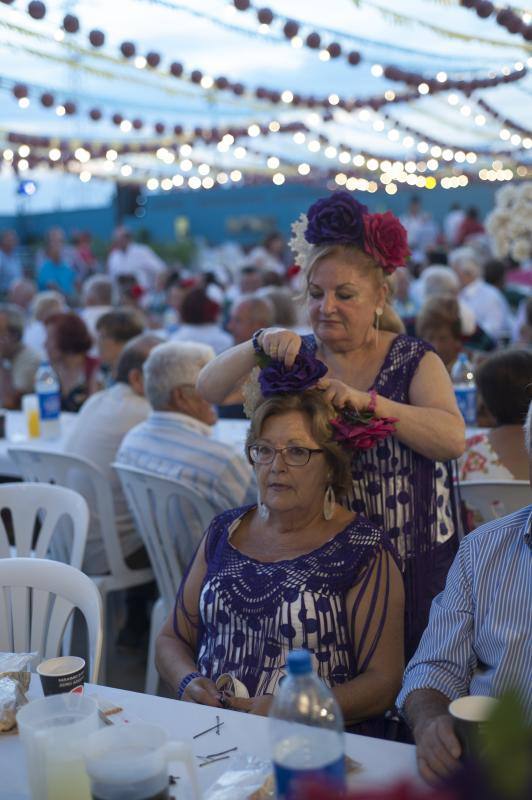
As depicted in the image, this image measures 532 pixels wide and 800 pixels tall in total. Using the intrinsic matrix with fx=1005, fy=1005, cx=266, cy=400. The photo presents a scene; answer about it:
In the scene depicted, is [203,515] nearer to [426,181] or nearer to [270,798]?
[270,798]

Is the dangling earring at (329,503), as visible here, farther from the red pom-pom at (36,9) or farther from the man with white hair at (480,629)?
the red pom-pom at (36,9)

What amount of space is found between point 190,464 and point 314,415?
1174 mm

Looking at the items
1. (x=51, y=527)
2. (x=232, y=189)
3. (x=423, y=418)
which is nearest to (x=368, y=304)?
(x=423, y=418)

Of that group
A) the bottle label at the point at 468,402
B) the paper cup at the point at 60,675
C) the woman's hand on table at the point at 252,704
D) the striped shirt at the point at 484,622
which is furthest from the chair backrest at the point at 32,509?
the bottle label at the point at 468,402

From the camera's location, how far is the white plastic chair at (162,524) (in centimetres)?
348

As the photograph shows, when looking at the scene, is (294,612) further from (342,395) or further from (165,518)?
(165,518)

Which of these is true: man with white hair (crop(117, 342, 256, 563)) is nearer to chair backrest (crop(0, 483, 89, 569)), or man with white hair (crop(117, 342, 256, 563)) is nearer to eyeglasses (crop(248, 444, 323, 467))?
chair backrest (crop(0, 483, 89, 569))

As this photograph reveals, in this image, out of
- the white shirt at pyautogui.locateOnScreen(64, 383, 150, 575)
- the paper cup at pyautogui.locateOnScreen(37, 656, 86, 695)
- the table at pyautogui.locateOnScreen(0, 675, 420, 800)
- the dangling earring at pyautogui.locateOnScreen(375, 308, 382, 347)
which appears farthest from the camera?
the white shirt at pyautogui.locateOnScreen(64, 383, 150, 575)

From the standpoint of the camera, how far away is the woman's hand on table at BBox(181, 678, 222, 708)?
2.17 metres

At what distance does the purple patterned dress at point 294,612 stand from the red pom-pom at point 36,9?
3.91 m

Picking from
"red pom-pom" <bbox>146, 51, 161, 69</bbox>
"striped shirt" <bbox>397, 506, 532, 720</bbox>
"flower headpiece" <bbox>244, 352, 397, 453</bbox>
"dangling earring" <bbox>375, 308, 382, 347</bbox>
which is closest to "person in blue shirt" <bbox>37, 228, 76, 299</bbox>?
"red pom-pom" <bbox>146, 51, 161, 69</bbox>

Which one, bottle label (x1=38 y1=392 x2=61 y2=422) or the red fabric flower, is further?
bottle label (x1=38 y1=392 x2=61 y2=422)

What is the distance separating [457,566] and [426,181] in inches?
665

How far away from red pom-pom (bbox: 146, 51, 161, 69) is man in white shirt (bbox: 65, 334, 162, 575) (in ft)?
11.2
